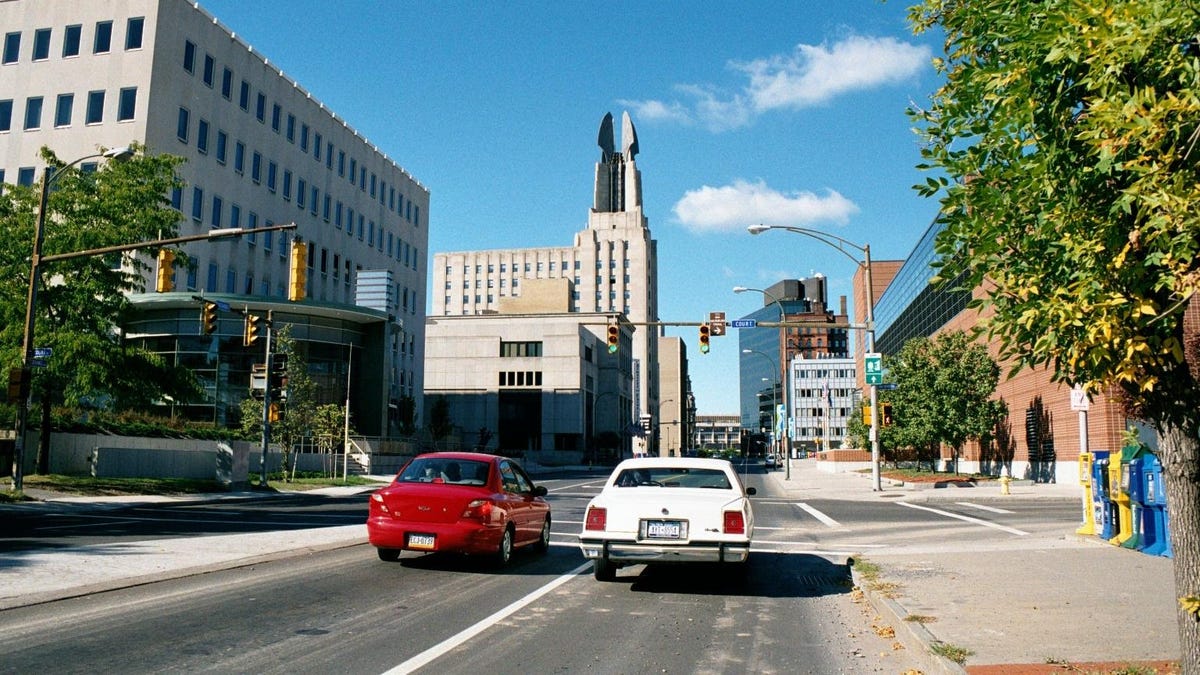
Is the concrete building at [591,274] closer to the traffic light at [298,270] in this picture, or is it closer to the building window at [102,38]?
the building window at [102,38]

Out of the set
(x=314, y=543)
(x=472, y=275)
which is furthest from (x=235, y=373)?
(x=472, y=275)

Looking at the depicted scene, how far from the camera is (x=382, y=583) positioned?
10586 millimetres

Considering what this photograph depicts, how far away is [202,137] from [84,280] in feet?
88.1

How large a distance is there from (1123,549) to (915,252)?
2348 inches

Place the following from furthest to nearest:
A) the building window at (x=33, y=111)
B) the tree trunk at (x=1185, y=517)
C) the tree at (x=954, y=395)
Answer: the building window at (x=33, y=111), the tree at (x=954, y=395), the tree trunk at (x=1185, y=517)

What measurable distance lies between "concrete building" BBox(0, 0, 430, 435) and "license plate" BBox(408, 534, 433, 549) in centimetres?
4056

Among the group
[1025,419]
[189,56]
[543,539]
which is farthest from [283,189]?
[543,539]

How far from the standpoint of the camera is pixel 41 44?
5128cm

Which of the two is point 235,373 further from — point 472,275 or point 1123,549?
point 472,275

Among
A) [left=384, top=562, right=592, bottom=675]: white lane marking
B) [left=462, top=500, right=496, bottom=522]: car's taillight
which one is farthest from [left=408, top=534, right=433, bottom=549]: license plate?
[left=384, top=562, right=592, bottom=675]: white lane marking

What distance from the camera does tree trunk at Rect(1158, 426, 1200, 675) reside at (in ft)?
16.7

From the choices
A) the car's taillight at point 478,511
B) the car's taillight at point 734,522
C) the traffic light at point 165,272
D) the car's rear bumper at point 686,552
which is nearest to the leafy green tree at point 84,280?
the traffic light at point 165,272

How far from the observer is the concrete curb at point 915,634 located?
6.29 meters

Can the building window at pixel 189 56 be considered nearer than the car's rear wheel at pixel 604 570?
No
